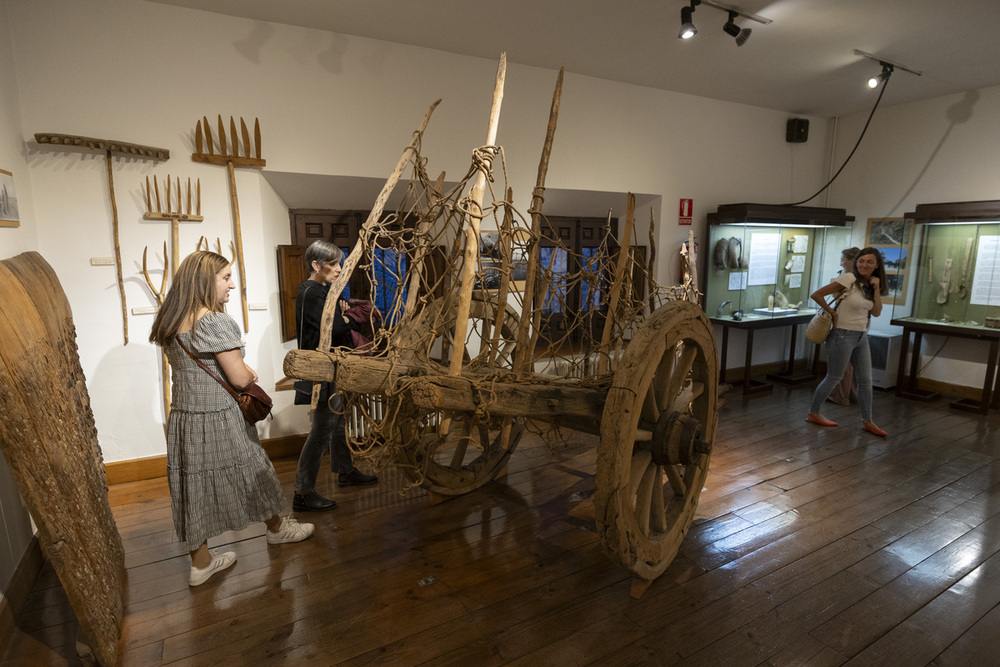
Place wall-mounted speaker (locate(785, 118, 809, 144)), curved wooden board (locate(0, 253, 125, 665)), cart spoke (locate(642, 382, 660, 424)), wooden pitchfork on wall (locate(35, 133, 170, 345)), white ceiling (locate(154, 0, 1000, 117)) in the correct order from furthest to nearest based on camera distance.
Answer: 1. wall-mounted speaker (locate(785, 118, 809, 144))
2. white ceiling (locate(154, 0, 1000, 117))
3. wooden pitchfork on wall (locate(35, 133, 170, 345))
4. cart spoke (locate(642, 382, 660, 424))
5. curved wooden board (locate(0, 253, 125, 665))

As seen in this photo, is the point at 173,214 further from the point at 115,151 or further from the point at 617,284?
the point at 617,284

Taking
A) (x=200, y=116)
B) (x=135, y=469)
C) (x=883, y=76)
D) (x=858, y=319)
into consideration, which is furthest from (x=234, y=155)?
(x=883, y=76)

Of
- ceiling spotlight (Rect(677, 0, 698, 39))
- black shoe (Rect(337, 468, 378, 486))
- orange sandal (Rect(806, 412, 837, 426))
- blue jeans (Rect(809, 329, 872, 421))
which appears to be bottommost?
black shoe (Rect(337, 468, 378, 486))

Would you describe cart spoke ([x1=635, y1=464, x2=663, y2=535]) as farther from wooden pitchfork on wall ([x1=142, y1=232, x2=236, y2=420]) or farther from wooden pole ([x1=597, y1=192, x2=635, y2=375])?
wooden pitchfork on wall ([x1=142, y1=232, x2=236, y2=420])

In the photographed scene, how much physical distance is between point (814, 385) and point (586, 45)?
13.6 feet

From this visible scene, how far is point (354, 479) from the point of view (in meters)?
3.21

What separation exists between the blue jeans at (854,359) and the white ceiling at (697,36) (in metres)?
2.08

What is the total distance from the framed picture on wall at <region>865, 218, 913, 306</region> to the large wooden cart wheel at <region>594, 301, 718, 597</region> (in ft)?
14.0

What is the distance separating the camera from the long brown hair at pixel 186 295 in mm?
1995

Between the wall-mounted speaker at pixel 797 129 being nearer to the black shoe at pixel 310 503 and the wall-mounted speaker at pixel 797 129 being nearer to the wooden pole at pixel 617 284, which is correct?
the wooden pole at pixel 617 284

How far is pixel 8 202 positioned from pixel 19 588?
159cm

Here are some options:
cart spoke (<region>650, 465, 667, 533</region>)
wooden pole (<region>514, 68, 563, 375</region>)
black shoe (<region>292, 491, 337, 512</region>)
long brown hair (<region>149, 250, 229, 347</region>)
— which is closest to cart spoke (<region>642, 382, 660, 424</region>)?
cart spoke (<region>650, 465, 667, 533</region>)

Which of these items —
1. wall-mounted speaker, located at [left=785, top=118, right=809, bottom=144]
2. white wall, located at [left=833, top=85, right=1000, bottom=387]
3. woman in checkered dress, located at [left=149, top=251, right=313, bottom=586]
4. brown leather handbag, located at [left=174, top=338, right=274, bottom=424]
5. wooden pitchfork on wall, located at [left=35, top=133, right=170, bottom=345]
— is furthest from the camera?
wall-mounted speaker, located at [left=785, top=118, right=809, bottom=144]

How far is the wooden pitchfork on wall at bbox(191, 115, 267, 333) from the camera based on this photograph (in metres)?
3.11
